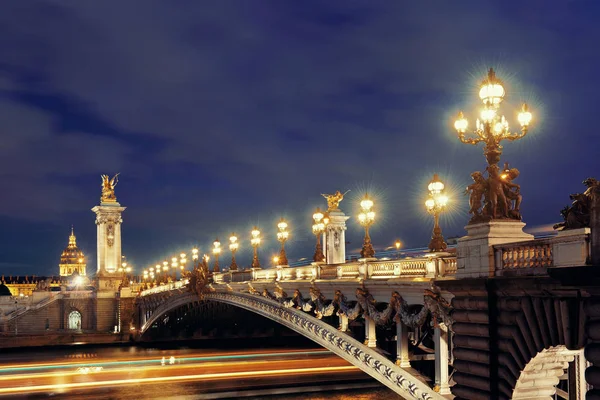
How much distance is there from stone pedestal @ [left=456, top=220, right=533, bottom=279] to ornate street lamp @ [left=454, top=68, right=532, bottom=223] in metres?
0.19

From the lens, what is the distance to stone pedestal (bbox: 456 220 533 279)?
16.9 m

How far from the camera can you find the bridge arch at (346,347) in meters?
23.2

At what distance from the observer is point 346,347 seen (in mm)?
27859

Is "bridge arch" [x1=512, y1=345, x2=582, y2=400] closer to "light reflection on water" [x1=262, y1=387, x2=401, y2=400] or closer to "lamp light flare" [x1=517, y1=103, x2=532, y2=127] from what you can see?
"lamp light flare" [x1=517, y1=103, x2=532, y2=127]

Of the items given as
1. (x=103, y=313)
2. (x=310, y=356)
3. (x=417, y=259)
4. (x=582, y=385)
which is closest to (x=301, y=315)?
(x=417, y=259)

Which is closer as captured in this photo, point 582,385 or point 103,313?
point 582,385

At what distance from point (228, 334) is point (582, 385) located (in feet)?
188

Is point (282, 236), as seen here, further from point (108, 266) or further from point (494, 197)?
point (108, 266)

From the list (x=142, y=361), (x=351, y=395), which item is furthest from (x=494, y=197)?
(x=142, y=361)

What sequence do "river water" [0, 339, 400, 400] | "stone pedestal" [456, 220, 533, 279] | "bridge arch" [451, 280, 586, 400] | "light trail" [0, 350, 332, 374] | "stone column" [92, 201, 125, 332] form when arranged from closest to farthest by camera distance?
1. "bridge arch" [451, 280, 586, 400]
2. "stone pedestal" [456, 220, 533, 279]
3. "river water" [0, 339, 400, 400]
4. "light trail" [0, 350, 332, 374]
5. "stone column" [92, 201, 125, 332]

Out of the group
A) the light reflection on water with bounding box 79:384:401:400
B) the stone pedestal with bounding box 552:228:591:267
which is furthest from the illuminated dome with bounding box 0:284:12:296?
the stone pedestal with bounding box 552:228:591:267

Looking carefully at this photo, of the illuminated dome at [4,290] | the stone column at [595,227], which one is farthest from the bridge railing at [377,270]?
the illuminated dome at [4,290]

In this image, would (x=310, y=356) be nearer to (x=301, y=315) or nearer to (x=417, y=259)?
(x=301, y=315)

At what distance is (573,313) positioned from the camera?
46.0 feet
